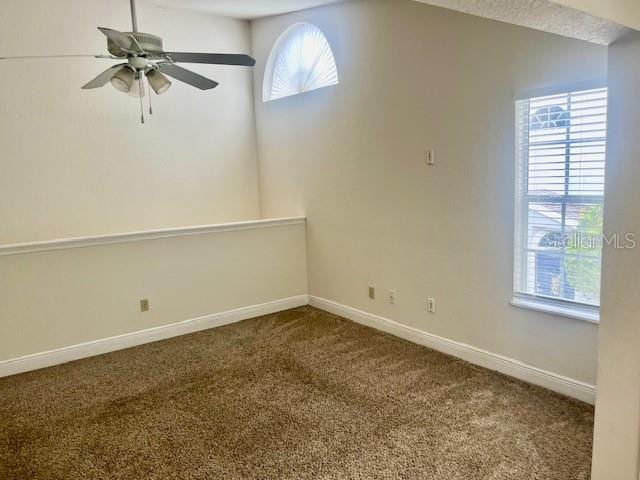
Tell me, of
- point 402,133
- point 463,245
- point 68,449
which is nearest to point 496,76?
point 402,133

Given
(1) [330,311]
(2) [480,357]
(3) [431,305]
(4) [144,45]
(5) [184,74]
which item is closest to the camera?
(4) [144,45]

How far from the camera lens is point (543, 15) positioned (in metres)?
1.49

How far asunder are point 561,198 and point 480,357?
1268mm

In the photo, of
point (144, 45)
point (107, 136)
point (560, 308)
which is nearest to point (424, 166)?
point (560, 308)

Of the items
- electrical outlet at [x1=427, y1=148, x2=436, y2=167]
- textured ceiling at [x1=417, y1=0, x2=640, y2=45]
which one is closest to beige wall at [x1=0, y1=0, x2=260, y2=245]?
electrical outlet at [x1=427, y1=148, x2=436, y2=167]

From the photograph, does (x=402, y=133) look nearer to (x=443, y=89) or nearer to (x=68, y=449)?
(x=443, y=89)

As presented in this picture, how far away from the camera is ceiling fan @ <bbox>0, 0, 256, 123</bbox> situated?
251cm

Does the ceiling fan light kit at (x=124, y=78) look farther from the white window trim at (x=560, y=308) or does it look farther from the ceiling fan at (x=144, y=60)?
the white window trim at (x=560, y=308)

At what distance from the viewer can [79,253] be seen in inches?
146

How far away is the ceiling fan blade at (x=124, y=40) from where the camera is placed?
2.34 m

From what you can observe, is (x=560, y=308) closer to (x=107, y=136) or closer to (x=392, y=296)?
(x=392, y=296)

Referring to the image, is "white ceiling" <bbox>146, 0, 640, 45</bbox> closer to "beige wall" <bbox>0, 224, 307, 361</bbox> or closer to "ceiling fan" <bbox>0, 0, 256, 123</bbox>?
"ceiling fan" <bbox>0, 0, 256, 123</bbox>

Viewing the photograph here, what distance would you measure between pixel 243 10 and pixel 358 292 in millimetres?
3039

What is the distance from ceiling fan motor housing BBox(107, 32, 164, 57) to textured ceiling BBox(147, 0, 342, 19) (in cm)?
205
